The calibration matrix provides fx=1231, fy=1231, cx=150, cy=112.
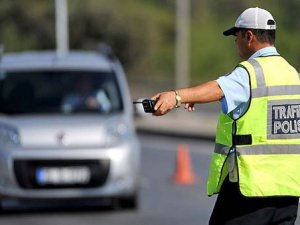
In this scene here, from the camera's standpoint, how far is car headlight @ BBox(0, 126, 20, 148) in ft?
39.7

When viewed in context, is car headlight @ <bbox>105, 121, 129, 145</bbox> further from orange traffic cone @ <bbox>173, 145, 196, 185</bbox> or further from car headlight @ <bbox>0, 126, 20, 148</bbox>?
orange traffic cone @ <bbox>173, 145, 196, 185</bbox>

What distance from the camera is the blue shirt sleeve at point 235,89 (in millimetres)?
5645

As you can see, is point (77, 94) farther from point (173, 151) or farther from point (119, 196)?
point (173, 151)

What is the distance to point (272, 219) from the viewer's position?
5938 millimetres

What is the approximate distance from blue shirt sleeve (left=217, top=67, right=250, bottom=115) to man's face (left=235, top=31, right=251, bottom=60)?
0.69ft

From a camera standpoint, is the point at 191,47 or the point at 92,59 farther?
the point at 191,47

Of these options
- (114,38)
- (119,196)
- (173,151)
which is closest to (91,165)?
(119,196)

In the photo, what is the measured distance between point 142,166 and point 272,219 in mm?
13476

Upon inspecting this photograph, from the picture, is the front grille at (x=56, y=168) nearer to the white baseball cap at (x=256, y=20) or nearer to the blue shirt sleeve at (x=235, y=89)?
the white baseball cap at (x=256, y=20)

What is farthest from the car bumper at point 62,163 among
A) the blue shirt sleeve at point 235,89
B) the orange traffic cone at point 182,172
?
the blue shirt sleeve at point 235,89

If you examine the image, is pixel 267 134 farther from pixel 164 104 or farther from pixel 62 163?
pixel 62 163

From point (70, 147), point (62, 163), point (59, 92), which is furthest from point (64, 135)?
point (59, 92)

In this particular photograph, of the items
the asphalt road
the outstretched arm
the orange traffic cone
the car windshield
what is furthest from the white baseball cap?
the orange traffic cone

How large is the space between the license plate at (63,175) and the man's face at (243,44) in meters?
6.22
